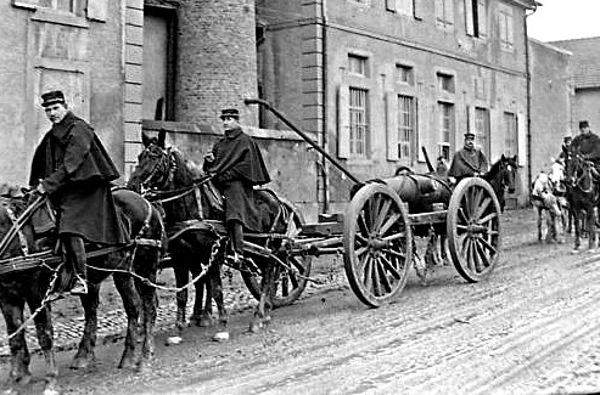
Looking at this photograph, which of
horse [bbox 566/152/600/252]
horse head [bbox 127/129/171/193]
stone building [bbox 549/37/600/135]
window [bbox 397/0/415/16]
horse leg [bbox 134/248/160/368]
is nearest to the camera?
horse leg [bbox 134/248/160/368]

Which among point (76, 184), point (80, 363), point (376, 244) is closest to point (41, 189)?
point (76, 184)

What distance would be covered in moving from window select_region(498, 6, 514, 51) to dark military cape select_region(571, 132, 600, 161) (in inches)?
603

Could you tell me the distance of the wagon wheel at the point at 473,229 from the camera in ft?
37.9

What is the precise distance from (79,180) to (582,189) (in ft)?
37.2

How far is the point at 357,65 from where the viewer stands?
22891mm

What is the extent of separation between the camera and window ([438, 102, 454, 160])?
26562mm

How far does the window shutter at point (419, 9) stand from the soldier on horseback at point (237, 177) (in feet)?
56.9

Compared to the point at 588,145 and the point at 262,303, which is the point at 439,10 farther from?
the point at 262,303

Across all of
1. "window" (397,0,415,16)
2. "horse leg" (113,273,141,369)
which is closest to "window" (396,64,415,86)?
"window" (397,0,415,16)

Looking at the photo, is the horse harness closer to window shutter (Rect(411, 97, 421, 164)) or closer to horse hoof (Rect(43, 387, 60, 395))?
horse hoof (Rect(43, 387, 60, 395))

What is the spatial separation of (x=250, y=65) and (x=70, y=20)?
17.5 feet

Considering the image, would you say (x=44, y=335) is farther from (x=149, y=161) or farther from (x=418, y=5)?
(x=418, y=5)

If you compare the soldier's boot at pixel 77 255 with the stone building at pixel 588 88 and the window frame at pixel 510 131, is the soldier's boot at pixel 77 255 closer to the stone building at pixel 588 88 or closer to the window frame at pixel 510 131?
the window frame at pixel 510 131

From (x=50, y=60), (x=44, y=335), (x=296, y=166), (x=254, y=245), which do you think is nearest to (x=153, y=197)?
(x=254, y=245)
